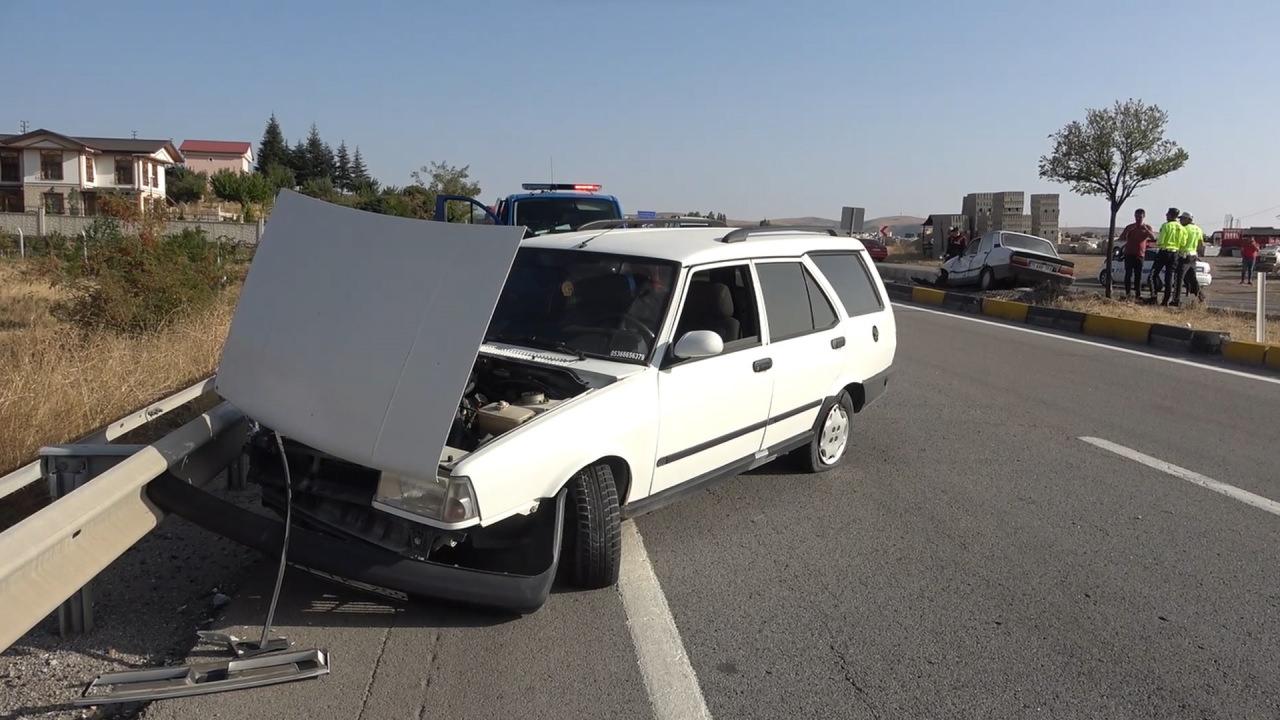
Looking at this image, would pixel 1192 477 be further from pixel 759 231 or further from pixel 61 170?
pixel 61 170

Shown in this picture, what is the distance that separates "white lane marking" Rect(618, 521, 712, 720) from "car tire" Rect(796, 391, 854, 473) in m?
1.76

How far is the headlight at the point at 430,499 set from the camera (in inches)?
146

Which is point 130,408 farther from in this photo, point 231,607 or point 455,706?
point 455,706

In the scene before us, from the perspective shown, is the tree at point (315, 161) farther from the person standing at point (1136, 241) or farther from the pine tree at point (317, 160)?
the person standing at point (1136, 241)

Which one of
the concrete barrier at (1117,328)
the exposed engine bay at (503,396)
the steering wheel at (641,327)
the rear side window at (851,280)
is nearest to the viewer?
the exposed engine bay at (503,396)

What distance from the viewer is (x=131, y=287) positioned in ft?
38.2

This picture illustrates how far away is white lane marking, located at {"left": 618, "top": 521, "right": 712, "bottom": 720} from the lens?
3.53 metres

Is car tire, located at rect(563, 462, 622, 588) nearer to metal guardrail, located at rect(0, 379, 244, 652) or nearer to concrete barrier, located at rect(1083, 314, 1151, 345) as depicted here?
metal guardrail, located at rect(0, 379, 244, 652)

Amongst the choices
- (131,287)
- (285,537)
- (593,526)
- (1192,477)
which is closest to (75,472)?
(285,537)

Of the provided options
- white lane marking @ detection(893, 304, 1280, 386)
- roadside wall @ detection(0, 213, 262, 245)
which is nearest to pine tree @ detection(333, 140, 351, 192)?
roadside wall @ detection(0, 213, 262, 245)

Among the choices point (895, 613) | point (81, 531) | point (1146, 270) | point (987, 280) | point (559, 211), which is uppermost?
point (559, 211)

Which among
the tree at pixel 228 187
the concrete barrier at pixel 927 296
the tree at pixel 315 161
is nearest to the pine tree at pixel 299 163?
the tree at pixel 315 161

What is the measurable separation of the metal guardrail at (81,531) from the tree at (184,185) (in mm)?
67176

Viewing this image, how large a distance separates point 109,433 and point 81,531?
155 centimetres
